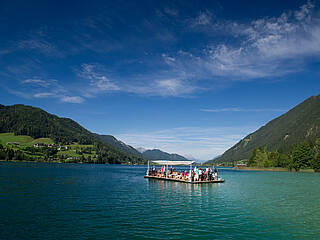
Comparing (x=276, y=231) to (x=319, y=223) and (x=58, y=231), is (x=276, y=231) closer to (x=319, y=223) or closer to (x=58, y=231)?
(x=319, y=223)

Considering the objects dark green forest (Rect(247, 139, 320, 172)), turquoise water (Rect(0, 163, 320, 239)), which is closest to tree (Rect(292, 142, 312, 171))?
dark green forest (Rect(247, 139, 320, 172))

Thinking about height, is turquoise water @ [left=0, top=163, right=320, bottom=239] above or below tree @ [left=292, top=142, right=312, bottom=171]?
below

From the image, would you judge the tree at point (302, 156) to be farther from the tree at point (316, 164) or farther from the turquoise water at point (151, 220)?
the turquoise water at point (151, 220)

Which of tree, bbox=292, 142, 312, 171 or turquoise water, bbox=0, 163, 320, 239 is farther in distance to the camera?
tree, bbox=292, 142, 312, 171

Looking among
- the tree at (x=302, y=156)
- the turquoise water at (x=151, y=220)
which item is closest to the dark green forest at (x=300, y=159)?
the tree at (x=302, y=156)

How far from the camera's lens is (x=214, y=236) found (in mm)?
18094

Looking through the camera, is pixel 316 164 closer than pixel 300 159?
Yes

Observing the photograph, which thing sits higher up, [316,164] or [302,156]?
[302,156]

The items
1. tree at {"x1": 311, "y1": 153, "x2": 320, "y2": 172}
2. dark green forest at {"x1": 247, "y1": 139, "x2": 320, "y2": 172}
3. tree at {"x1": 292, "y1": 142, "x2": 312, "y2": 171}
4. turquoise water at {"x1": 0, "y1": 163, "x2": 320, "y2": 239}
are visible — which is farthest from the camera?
tree at {"x1": 292, "y1": 142, "x2": 312, "y2": 171}

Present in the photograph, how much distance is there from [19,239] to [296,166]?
147113 millimetres

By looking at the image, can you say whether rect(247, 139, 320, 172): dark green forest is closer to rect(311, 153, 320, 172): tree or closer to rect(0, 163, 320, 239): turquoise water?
rect(311, 153, 320, 172): tree

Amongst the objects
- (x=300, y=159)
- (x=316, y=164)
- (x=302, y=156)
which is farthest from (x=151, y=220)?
(x=300, y=159)

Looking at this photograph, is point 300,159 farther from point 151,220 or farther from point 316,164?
point 151,220

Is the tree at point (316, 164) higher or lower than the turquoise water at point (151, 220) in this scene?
higher
